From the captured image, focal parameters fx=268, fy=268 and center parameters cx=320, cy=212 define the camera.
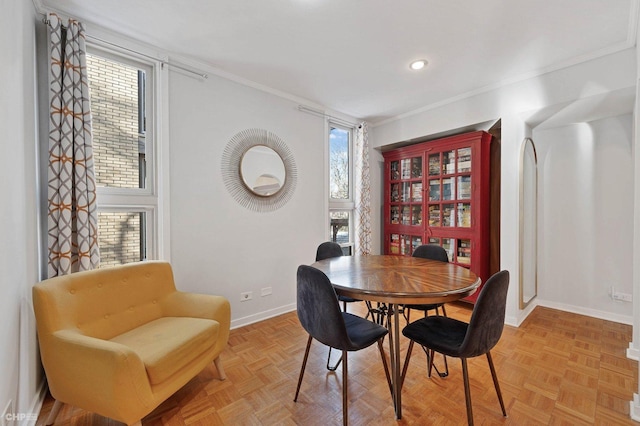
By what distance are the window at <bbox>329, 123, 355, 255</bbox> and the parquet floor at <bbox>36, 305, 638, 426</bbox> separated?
1769 mm

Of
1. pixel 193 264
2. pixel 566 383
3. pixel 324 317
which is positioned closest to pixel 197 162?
pixel 193 264

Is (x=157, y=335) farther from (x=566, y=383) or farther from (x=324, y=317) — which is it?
(x=566, y=383)

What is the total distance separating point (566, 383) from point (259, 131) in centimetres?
331

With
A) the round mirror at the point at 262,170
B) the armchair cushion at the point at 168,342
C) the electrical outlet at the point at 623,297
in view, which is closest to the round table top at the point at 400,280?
the armchair cushion at the point at 168,342

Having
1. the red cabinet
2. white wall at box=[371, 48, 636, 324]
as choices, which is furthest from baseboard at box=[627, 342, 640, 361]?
the red cabinet

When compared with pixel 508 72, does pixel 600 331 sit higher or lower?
lower

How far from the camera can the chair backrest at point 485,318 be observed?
1.31 meters

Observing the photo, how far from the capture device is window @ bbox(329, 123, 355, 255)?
3.80 m

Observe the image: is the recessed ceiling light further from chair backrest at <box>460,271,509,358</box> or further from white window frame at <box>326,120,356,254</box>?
chair backrest at <box>460,271,509,358</box>

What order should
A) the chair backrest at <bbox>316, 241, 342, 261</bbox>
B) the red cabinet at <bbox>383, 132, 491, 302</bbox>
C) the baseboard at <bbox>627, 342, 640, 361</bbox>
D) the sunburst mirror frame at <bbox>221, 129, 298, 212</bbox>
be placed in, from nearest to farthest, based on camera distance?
the baseboard at <bbox>627, 342, 640, 361</bbox> < the chair backrest at <bbox>316, 241, 342, 261</bbox> < the sunburst mirror frame at <bbox>221, 129, 298, 212</bbox> < the red cabinet at <bbox>383, 132, 491, 302</bbox>

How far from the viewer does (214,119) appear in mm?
2619

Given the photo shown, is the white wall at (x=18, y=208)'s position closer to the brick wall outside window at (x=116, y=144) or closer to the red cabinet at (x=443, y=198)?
the brick wall outside window at (x=116, y=144)

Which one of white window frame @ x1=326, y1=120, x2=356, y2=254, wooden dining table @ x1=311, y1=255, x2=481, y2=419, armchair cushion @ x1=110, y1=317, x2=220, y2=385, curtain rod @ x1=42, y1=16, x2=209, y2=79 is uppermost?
curtain rod @ x1=42, y1=16, x2=209, y2=79

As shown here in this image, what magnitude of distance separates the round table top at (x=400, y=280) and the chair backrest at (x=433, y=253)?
0.91ft
